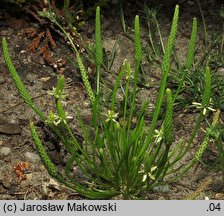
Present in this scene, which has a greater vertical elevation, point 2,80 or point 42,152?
point 2,80

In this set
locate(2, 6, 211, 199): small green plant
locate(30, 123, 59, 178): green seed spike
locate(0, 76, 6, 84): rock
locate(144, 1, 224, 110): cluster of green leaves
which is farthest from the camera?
locate(0, 76, 6, 84): rock

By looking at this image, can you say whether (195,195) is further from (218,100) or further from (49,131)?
(49,131)

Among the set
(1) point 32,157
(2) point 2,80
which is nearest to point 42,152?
(1) point 32,157

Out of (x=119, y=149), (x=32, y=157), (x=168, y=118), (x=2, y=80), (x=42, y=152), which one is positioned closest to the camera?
(x=168, y=118)

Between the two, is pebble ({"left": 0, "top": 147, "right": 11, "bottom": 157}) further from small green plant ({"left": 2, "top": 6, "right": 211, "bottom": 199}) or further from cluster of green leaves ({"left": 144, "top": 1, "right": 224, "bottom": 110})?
cluster of green leaves ({"left": 144, "top": 1, "right": 224, "bottom": 110})

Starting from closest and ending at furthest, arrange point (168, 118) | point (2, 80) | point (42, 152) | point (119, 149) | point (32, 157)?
point (168, 118)
point (42, 152)
point (119, 149)
point (32, 157)
point (2, 80)

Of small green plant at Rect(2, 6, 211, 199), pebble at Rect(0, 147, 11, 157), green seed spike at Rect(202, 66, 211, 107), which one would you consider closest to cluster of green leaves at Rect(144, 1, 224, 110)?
small green plant at Rect(2, 6, 211, 199)

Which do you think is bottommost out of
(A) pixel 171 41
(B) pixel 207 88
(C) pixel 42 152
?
(C) pixel 42 152

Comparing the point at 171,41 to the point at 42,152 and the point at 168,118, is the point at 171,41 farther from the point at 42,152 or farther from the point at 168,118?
the point at 42,152

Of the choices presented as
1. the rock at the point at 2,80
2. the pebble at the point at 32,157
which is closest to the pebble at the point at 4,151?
the pebble at the point at 32,157

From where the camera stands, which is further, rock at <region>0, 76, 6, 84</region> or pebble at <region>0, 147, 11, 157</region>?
rock at <region>0, 76, 6, 84</region>

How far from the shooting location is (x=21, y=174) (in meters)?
2.27
